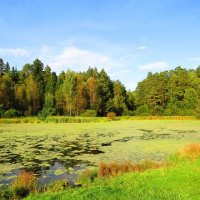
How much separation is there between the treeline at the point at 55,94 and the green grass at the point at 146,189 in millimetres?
47998

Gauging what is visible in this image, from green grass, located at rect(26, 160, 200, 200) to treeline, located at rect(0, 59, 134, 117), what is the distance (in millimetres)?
47998

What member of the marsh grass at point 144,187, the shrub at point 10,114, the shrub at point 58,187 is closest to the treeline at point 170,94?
the shrub at point 10,114

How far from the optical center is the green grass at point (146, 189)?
28.8ft

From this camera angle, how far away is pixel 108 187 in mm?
10047

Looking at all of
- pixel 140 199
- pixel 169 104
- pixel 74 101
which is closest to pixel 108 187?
pixel 140 199

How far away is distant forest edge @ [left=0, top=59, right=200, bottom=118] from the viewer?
6306cm

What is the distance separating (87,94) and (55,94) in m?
7.42

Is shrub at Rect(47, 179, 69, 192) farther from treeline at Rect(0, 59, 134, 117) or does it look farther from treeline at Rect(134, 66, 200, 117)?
treeline at Rect(134, 66, 200, 117)

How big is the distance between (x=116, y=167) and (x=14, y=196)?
507 cm

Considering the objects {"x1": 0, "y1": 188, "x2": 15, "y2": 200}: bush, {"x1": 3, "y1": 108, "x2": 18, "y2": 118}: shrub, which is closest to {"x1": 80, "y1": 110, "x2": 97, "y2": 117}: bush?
{"x1": 3, "y1": 108, "x2": 18, "y2": 118}: shrub

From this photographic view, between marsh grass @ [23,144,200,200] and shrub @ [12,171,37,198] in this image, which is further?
shrub @ [12,171,37,198]

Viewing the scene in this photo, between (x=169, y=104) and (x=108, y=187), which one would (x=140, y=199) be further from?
(x=169, y=104)

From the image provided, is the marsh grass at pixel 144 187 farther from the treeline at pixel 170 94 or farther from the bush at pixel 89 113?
the treeline at pixel 170 94

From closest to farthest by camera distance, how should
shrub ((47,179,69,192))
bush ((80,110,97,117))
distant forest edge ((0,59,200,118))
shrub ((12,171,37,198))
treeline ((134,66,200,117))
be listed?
shrub ((12,171,37,198)) < shrub ((47,179,69,192)) < distant forest edge ((0,59,200,118)) < bush ((80,110,97,117)) < treeline ((134,66,200,117))
